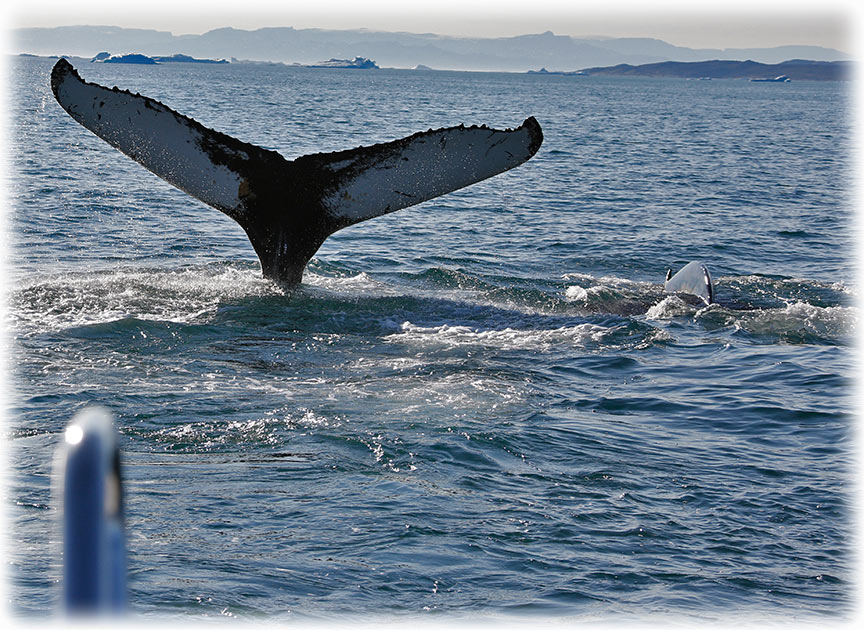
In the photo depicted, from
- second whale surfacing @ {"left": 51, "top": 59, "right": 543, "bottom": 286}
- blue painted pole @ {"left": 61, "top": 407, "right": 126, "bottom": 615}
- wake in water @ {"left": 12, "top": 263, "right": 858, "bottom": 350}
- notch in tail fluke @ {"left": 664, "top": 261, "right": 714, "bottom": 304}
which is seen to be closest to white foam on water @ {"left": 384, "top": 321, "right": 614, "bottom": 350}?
wake in water @ {"left": 12, "top": 263, "right": 858, "bottom": 350}

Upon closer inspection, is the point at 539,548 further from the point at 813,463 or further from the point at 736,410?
the point at 736,410

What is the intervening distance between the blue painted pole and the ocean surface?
3.24 metres

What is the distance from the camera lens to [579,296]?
1087 centimetres

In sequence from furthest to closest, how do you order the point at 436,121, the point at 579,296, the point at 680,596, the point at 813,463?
the point at 436,121, the point at 579,296, the point at 813,463, the point at 680,596

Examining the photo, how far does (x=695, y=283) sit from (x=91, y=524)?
10311 mm

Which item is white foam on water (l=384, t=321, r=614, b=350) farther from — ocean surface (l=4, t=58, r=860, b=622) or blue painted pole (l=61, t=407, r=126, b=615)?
blue painted pole (l=61, t=407, r=126, b=615)

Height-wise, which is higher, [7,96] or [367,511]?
[7,96]

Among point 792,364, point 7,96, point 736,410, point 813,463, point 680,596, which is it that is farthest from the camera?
point 7,96

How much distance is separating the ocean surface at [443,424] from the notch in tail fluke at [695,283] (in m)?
0.26

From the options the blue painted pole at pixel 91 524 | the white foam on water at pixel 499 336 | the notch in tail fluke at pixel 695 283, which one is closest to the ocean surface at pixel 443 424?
the white foam on water at pixel 499 336

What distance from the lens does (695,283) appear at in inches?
422

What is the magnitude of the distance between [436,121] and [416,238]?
111ft

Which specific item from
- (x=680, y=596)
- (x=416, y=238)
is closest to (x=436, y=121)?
(x=416, y=238)

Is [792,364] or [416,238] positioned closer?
[792,364]
